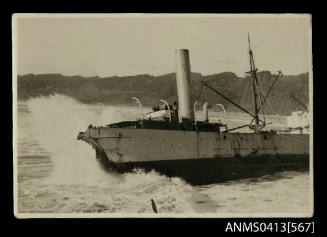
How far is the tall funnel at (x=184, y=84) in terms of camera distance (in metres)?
3.84

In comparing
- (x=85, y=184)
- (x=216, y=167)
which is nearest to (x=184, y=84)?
(x=216, y=167)

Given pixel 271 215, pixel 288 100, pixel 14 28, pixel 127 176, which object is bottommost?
Result: pixel 271 215

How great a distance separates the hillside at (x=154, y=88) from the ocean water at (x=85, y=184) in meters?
0.09

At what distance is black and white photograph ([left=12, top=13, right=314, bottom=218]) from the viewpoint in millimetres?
3744

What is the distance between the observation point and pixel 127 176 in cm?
375

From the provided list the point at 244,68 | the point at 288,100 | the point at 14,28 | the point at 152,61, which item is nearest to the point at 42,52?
the point at 14,28

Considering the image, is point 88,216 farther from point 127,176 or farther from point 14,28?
point 14,28

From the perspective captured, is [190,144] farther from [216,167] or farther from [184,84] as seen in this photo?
[184,84]

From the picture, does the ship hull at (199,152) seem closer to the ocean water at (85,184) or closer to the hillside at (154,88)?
the ocean water at (85,184)

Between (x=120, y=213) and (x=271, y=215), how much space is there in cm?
129

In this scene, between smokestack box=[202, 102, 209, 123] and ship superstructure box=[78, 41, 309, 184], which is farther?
smokestack box=[202, 102, 209, 123]

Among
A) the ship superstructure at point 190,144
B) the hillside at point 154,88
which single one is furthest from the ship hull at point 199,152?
the hillside at point 154,88

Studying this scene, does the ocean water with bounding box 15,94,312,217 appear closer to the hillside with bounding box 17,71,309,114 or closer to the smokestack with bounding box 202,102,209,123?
the hillside with bounding box 17,71,309,114

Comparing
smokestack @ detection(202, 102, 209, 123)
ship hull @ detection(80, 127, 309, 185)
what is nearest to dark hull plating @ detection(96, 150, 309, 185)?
ship hull @ detection(80, 127, 309, 185)
